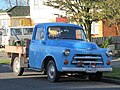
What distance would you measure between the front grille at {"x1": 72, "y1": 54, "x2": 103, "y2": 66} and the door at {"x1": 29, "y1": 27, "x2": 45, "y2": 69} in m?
1.61

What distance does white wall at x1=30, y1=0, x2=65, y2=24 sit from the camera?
47.9 m

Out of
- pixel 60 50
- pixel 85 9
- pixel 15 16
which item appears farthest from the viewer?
pixel 15 16

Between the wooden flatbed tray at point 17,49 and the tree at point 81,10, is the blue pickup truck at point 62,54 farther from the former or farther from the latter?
the tree at point 81,10

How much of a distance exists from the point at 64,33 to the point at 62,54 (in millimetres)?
1902

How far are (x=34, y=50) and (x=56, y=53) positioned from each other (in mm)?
1801

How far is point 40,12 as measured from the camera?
5009cm

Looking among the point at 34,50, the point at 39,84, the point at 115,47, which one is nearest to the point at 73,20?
the point at 115,47

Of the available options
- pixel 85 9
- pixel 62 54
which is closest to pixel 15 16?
pixel 85 9

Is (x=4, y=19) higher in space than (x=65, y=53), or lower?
higher

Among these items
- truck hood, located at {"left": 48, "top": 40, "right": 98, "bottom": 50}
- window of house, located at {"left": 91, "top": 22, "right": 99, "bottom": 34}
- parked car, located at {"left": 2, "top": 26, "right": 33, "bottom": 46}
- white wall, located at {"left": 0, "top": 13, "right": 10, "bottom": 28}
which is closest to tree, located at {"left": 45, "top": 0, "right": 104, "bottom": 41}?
parked car, located at {"left": 2, "top": 26, "right": 33, "bottom": 46}

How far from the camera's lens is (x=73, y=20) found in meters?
26.9

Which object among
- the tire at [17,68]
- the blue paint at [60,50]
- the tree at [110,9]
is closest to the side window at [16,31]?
the tree at [110,9]

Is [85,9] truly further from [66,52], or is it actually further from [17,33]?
[66,52]

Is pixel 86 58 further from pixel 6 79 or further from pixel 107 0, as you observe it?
pixel 107 0
